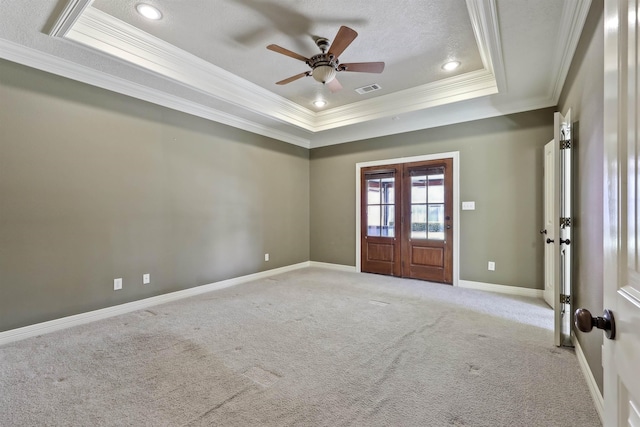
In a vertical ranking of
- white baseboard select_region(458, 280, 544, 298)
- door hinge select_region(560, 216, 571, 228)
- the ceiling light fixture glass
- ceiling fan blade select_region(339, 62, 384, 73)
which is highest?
ceiling fan blade select_region(339, 62, 384, 73)

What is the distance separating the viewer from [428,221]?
16.3 ft

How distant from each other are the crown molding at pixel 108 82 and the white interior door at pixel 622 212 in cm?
416

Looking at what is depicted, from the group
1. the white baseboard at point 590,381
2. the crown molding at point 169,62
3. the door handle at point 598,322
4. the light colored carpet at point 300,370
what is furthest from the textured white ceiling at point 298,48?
the light colored carpet at point 300,370

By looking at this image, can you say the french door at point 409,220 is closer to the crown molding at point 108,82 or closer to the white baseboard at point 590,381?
the white baseboard at point 590,381

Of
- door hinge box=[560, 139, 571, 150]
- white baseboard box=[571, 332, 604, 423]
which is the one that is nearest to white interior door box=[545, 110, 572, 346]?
door hinge box=[560, 139, 571, 150]

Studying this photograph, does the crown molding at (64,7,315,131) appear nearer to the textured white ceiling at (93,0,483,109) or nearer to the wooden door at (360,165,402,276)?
the textured white ceiling at (93,0,483,109)

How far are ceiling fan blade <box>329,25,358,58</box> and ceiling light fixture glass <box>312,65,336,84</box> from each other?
0.56 ft

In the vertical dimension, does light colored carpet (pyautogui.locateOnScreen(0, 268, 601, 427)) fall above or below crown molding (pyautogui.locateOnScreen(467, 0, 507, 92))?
below

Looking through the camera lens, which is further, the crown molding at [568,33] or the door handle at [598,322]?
the crown molding at [568,33]

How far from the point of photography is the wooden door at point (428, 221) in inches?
187

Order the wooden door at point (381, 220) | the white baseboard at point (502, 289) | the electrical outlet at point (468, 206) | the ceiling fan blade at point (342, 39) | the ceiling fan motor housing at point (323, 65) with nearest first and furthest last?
the ceiling fan blade at point (342, 39)
the ceiling fan motor housing at point (323, 65)
the white baseboard at point (502, 289)
the electrical outlet at point (468, 206)
the wooden door at point (381, 220)

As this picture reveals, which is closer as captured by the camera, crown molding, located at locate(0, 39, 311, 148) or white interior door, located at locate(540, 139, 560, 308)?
crown molding, located at locate(0, 39, 311, 148)

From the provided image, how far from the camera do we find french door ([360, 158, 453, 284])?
15.8 ft

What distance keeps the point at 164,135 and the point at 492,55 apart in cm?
398
